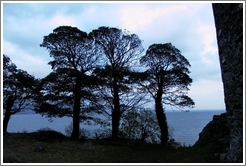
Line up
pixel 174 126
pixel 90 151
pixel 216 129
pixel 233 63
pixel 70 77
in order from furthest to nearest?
pixel 174 126 < pixel 70 77 < pixel 216 129 < pixel 90 151 < pixel 233 63

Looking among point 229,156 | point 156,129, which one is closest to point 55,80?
point 156,129

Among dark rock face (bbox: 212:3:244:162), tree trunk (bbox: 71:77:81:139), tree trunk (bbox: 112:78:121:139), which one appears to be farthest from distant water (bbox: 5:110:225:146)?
dark rock face (bbox: 212:3:244:162)

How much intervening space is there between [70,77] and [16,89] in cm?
306

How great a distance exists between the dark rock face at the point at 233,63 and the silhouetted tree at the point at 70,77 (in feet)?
26.1

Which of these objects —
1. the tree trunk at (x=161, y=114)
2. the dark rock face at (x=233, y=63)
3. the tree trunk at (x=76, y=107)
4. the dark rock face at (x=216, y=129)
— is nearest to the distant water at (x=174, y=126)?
the tree trunk at (x=161, y=114)

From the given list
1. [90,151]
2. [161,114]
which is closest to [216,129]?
[161,114]

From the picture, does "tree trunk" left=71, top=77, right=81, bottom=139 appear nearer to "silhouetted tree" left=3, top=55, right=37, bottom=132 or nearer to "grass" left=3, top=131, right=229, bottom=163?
"grass" left=3, top=131, right=229, bottom=163

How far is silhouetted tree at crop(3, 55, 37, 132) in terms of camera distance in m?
12.2

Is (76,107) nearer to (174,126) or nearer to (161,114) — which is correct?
(161,114)

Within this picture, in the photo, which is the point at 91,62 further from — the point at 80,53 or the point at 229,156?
the point at 229,156

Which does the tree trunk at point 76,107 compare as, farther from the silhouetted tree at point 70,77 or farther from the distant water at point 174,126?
the distant water at point 174,126

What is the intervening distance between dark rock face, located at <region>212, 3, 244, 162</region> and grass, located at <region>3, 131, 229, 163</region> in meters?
1.77

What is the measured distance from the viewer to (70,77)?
11.9 m

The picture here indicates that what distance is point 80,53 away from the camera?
12836mm
